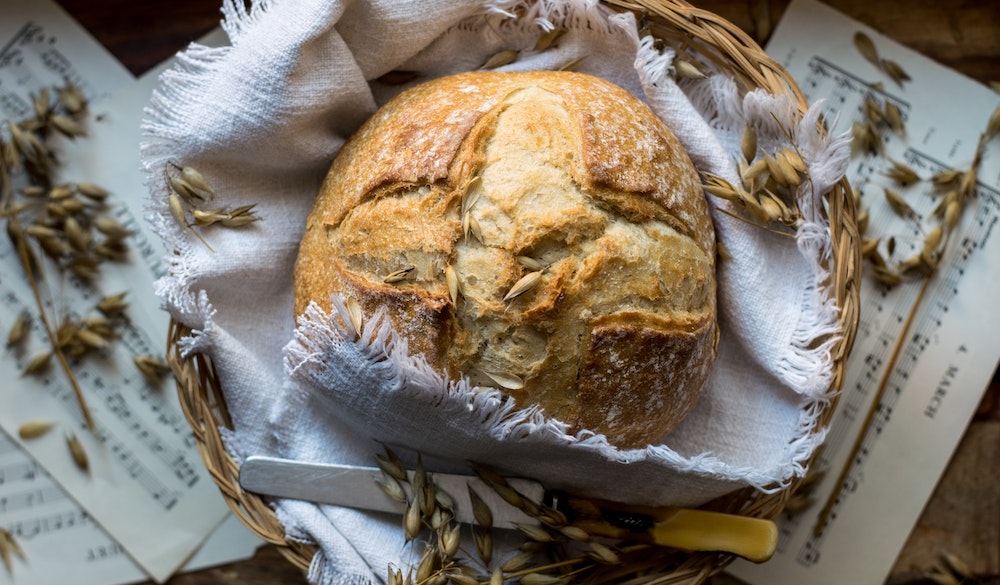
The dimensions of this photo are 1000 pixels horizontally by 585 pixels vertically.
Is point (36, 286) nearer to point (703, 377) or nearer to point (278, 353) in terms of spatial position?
point (278, 353)

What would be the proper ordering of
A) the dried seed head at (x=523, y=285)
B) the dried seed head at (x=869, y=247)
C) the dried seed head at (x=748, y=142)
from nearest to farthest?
the dried seed head at (x=523, y=285) → the dried seed head at (x=748, y=142) → the dried seed head at (x=869, y=247)

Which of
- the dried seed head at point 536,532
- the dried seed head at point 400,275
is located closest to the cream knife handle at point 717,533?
the dried seed head at point 536,532

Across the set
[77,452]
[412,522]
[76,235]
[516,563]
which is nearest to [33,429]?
[77,452]

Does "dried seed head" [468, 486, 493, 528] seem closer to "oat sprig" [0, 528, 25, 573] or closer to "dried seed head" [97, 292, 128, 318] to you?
"dried seed head" [97, 292, 128, 318]

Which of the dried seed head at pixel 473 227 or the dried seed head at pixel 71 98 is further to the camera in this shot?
the dried seed head at pixel 71 98

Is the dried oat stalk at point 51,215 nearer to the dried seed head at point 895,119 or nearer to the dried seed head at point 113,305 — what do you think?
the dried seed head at point 113,305

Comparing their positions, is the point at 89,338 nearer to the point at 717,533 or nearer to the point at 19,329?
the point at 19,329
